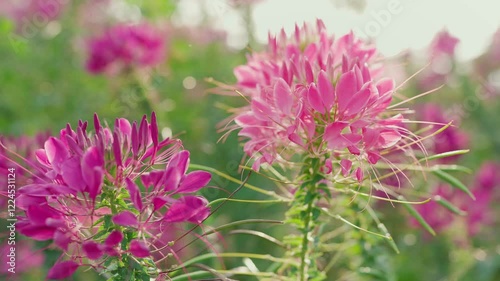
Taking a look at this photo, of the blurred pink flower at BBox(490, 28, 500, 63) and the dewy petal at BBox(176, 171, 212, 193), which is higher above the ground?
the dewy petal at BBox(176, 171, 212, 193)

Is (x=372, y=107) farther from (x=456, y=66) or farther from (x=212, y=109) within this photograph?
(x=456, y=66)

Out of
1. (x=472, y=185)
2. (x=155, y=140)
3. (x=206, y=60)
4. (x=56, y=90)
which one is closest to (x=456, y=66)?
(x=472, y=185)

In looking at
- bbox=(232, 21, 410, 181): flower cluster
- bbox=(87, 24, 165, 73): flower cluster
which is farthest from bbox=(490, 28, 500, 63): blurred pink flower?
bbox=(232, 21, 410, 181): flower cluster

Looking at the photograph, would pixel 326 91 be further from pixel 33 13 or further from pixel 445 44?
pixel 33 13

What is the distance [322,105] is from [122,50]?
170 cm

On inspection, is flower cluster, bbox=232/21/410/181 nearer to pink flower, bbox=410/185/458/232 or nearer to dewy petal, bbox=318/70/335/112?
dewy petal, bbox=318/70/335/112

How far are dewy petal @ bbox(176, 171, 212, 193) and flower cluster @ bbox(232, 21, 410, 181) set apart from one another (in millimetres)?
140

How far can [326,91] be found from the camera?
36.8 inches

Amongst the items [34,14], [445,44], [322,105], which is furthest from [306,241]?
[34,14]

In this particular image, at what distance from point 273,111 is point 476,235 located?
1.54m

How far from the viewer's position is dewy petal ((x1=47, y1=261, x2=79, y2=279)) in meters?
0.75

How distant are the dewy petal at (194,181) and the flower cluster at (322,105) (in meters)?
0.14

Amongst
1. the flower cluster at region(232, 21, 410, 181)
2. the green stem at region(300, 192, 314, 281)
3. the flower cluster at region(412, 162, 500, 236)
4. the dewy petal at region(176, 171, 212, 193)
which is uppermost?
the flower cluster at region(232, 21, 410, 181)

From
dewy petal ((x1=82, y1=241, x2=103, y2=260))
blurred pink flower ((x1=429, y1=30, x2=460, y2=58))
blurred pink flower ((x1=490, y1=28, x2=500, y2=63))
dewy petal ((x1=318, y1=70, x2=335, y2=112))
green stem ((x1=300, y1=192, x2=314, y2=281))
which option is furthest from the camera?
blurred pink flower ((x1=490, y1=28, x2=500, y2=63))
